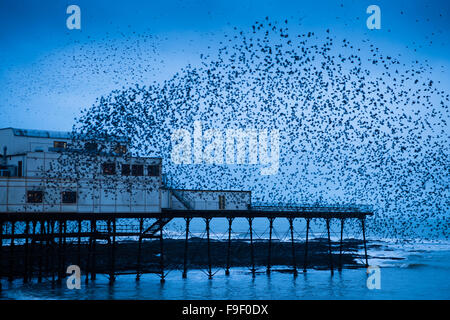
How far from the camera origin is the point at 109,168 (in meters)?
32.0

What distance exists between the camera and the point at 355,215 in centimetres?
3975

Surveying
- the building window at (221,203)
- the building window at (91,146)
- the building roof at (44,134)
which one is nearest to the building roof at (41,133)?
the building roof at (44,134)

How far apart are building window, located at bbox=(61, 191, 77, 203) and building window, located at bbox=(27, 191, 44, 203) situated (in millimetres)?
1272

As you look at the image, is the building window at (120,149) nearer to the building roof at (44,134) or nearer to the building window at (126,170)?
the building roof at (44,134)

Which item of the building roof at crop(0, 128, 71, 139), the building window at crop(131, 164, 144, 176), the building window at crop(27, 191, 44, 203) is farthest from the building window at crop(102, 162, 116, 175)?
the building roof at crop(0, 128, 71, 139)

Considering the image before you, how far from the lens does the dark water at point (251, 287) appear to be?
31.1m

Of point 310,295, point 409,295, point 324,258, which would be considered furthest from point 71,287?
point 324,258

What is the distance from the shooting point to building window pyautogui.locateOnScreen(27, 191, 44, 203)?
2914cm

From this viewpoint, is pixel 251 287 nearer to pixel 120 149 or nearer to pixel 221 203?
pixel 221 203

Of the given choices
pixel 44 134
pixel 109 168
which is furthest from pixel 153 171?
pixel 44 134

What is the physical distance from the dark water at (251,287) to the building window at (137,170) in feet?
23.9
